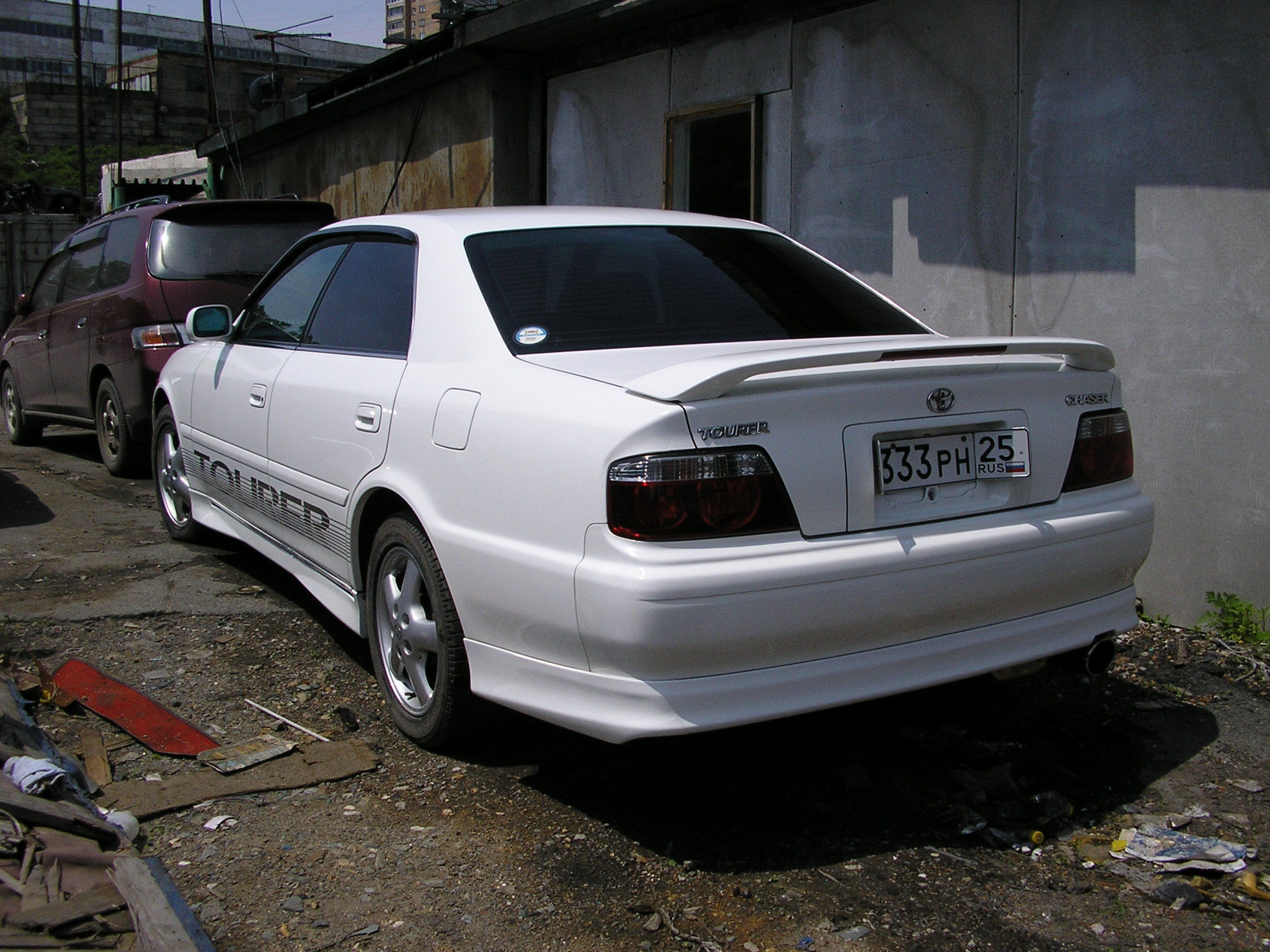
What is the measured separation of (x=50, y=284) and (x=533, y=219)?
22.5ft

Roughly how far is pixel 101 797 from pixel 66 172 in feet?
194

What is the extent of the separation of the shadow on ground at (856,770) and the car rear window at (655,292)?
1160 mm

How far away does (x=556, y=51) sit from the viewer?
891 cm

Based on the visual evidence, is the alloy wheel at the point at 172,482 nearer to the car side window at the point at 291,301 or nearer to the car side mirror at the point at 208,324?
the car side mirror at the point at 208,324

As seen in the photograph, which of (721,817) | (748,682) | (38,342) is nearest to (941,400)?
(748,682)

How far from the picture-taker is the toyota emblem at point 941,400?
280cm

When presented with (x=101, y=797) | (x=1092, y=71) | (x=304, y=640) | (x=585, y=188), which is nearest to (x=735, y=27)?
(x=585, y=188)

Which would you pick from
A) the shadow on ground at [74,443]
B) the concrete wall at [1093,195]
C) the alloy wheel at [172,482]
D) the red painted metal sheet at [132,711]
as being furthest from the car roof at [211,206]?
the red painted metal sheet at [132,711]

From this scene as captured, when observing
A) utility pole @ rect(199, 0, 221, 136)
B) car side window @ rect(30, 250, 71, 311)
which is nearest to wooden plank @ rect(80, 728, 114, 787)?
car side window @ rect(30, 250, 71, 311)

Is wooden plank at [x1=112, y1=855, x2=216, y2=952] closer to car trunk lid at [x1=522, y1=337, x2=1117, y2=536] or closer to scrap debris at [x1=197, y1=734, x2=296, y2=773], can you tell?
scrap debris at [x1=197, y1=734, x2=296, y2=773]

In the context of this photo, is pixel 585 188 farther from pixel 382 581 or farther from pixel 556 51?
pixel 382 581

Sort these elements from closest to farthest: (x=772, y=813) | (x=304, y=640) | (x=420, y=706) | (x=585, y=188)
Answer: (x=772, y=813) < (x=420, y=706) < (x=304, y=640) < (x=585, y=188)

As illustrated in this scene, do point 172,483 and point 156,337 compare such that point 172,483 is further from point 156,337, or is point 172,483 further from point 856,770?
point 856,770

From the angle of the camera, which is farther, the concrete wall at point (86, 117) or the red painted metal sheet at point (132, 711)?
the concrete wall at point (86, 117)
